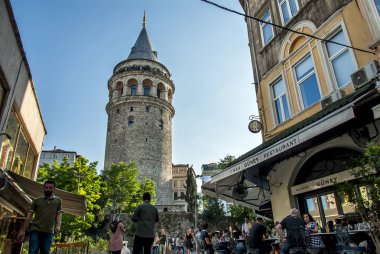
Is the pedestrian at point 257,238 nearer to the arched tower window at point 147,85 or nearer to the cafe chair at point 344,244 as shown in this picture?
the cafe chair at point 344,244

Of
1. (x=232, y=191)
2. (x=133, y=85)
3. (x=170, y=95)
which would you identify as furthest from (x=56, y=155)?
(x=232, y=191)

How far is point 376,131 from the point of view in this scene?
613cm

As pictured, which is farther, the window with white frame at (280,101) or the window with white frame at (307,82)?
the window with white frame at (280,101)

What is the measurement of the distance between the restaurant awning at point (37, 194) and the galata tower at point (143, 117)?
33.0m

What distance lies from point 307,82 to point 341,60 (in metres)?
1.29

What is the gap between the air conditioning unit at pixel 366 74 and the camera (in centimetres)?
633

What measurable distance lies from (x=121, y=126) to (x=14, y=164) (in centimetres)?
3597

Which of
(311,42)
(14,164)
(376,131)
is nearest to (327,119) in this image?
(376,131)

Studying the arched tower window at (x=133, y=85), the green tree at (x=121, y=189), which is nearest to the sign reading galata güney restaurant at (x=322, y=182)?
the green tree at (x=121, y=189)

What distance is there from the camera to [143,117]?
4466cm

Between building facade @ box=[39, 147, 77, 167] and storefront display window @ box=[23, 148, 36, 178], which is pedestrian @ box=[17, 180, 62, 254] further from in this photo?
building facade @ box=[39, 147, 77, 167]

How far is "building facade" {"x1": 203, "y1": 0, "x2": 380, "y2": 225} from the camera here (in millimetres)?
6328

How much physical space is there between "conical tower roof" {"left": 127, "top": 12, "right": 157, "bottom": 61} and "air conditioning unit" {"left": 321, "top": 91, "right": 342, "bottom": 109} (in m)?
44.2

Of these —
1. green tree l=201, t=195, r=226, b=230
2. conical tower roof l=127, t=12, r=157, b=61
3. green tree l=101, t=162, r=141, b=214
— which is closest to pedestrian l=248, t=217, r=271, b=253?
green tree l=101, t=162, r=141, b=214
